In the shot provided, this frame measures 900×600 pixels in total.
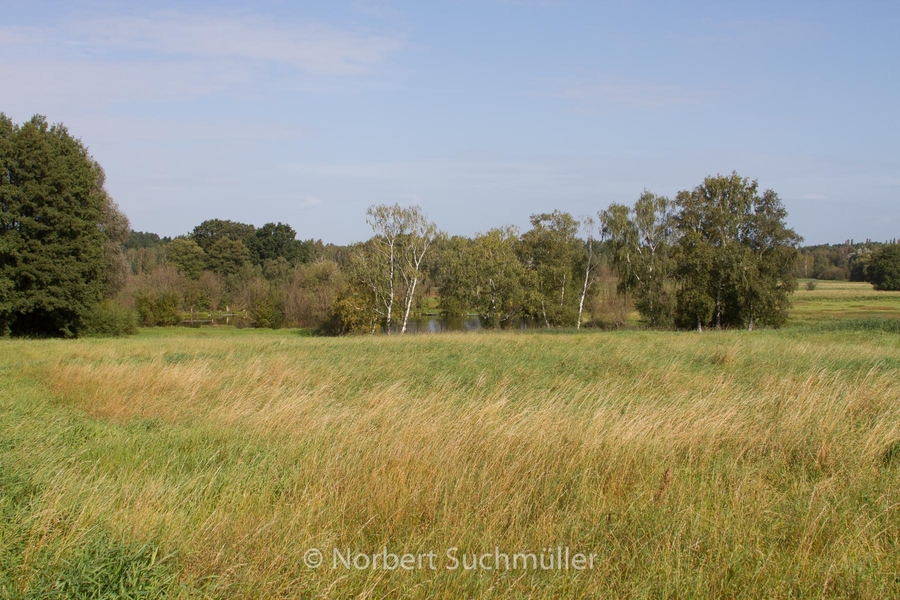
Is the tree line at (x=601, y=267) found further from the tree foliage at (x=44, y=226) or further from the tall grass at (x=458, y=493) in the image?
the tall grass at (x=458, y=493)

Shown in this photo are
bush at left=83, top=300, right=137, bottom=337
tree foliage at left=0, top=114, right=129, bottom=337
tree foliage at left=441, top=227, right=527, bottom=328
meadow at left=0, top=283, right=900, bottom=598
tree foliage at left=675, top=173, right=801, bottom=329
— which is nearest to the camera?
meadow at left=0, top=283, right=900, bottom=598

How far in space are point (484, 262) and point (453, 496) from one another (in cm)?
4090

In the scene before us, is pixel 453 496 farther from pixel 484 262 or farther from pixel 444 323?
pixel 444 323

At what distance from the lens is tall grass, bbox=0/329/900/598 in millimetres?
3336

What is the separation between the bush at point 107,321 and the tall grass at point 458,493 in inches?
1275

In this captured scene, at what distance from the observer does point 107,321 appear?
3822 centimetres

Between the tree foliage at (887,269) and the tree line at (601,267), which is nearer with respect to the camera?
the tree line at (601,267)

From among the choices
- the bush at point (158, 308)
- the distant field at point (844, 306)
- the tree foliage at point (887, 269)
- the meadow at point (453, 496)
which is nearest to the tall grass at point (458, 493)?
the meadow at point (453, 496)

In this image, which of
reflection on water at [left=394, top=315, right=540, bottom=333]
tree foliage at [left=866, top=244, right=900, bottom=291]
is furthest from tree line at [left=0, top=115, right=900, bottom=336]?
tree foliage at [left=866, top=244, right=900, bottom=291]

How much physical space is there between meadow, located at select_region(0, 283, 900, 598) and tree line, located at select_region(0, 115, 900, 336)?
28430mm

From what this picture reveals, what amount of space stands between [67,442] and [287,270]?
293 ft

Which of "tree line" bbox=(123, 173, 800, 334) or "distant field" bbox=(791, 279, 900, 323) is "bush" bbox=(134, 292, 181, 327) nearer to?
"tree line" bbox=(123, 173, 800, 334)

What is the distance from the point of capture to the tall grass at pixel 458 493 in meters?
3.34

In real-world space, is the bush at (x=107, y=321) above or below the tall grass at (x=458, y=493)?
below
